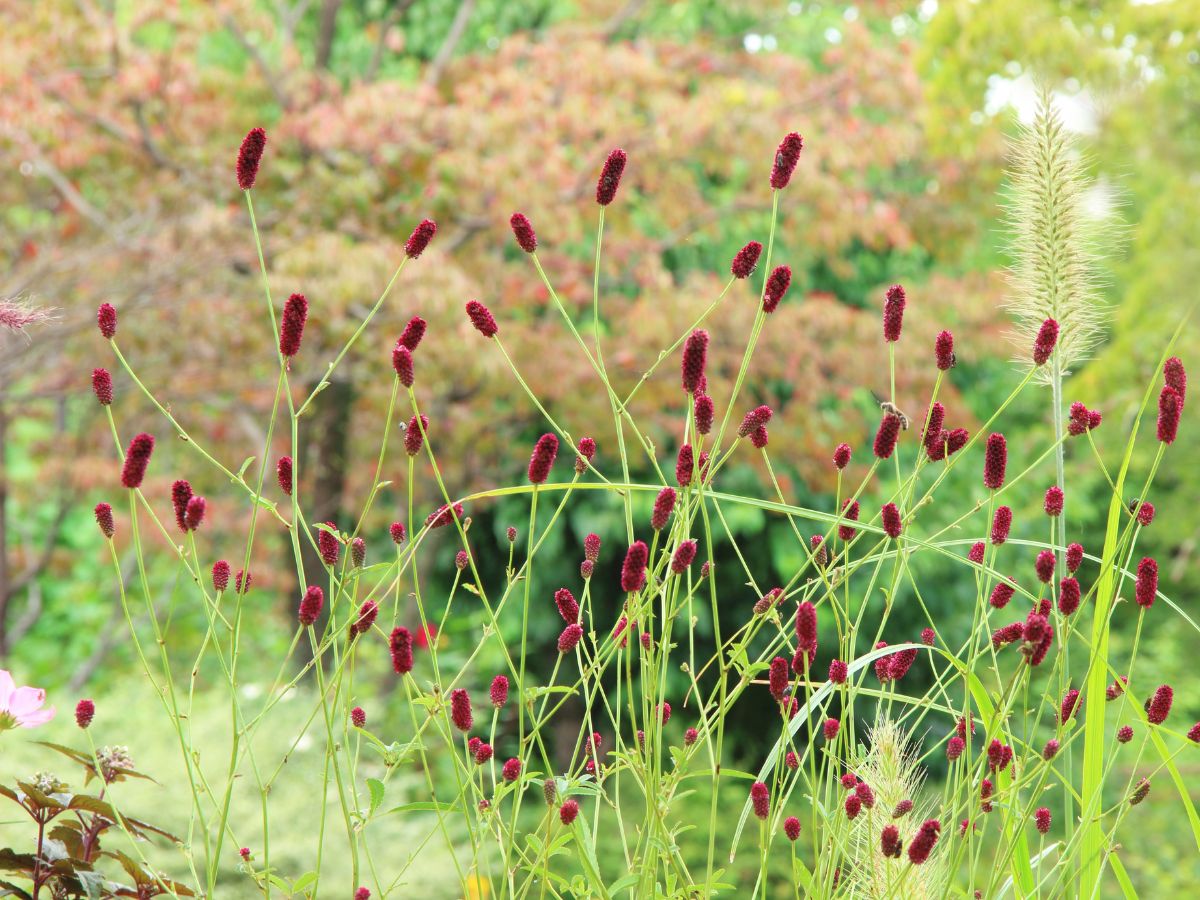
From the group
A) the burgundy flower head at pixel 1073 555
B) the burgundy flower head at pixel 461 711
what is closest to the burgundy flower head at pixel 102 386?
the burgundy flower head at pixel 461 711

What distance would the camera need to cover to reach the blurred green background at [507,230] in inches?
195

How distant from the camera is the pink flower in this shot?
3.30ft

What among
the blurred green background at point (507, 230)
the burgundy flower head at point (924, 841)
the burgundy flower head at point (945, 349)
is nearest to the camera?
the burgundy flower head at point (924, 841)

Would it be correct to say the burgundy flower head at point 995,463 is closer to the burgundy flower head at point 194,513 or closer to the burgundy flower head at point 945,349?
the burgundy flower head at point 945,349

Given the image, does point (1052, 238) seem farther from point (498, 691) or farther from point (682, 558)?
point (498, 691)

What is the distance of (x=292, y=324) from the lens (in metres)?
0.95

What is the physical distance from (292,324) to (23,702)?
1.22 feet

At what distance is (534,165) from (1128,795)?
4.36 m

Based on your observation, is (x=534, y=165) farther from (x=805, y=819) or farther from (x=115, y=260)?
(x=805, y=819)

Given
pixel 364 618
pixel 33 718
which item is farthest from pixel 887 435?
pixel 33 718

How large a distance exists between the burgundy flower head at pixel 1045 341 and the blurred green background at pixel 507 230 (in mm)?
3515

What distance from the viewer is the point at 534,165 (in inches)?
198

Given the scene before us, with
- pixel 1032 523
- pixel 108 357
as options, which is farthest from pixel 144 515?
pixel 1032 523

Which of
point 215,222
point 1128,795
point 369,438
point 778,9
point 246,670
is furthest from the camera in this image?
point 246,670
